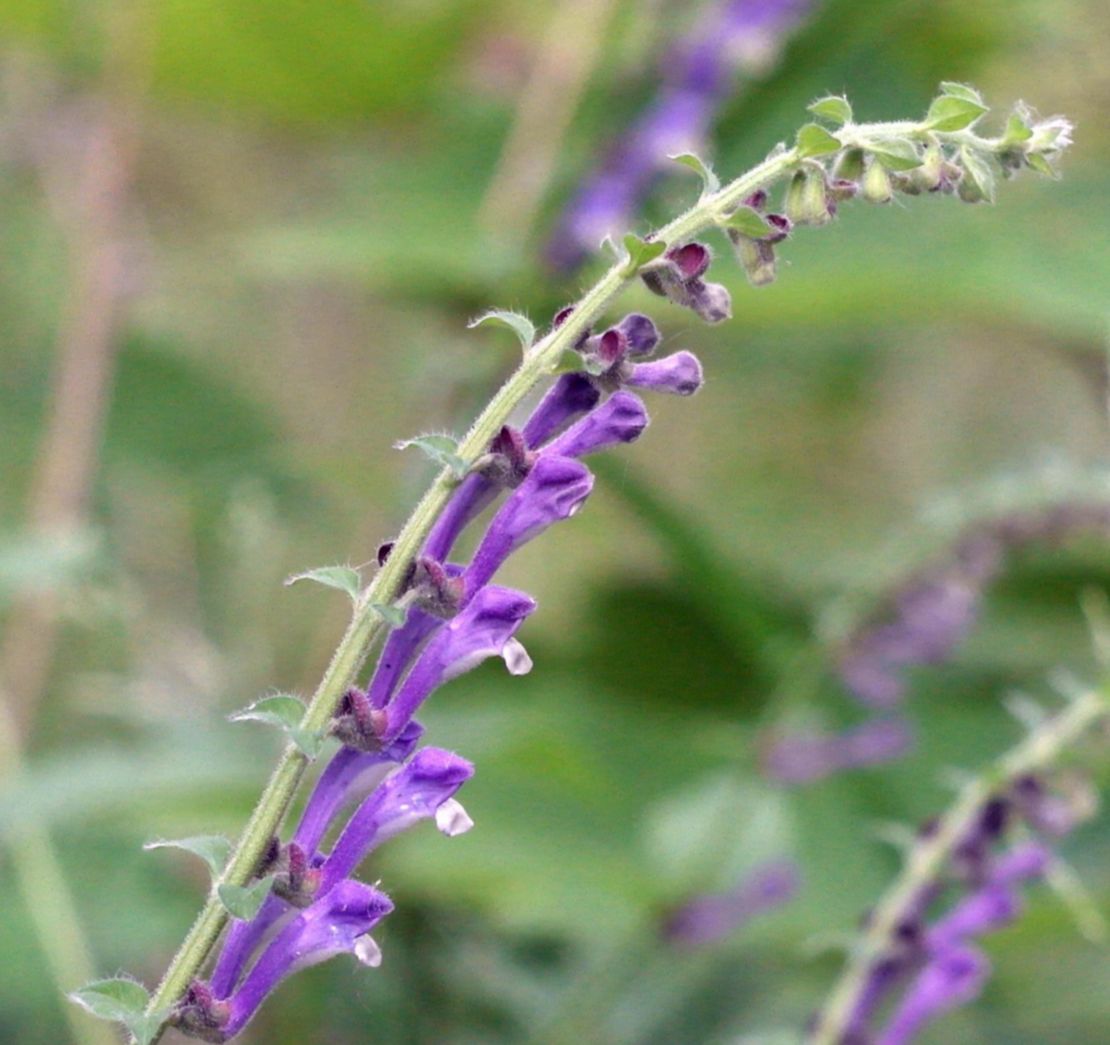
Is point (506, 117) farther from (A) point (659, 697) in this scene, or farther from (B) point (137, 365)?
(A) point (659, 697)

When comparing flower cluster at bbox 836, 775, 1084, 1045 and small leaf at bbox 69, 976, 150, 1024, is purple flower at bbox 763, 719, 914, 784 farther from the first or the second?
small leaf at bbox 69, 976, 150, 1024

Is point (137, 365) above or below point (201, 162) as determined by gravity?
below

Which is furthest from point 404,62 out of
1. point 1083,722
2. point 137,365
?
point 1083,722

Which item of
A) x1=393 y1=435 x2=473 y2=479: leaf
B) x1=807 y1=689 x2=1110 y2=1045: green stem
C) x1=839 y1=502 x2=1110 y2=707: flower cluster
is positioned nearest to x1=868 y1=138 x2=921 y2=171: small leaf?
x1=393 y1=435 x2=473 y2=479: leaf

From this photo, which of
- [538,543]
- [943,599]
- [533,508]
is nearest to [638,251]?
[533,508]

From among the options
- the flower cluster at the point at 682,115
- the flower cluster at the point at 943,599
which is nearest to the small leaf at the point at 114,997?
the flower cluster at the point at 943,599

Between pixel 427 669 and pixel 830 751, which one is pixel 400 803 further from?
pixel 830 751
